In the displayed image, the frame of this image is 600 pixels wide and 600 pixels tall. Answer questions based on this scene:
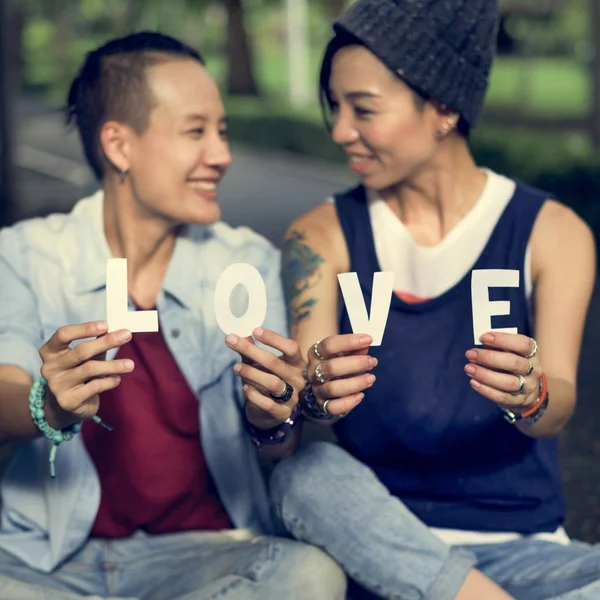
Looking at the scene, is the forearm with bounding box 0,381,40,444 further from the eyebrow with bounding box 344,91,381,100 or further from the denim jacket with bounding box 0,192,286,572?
the eyebrow with bounding box 344,91,381,100

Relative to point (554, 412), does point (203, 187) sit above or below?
above

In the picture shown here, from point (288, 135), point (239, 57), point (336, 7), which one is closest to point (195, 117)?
point (288, 135)

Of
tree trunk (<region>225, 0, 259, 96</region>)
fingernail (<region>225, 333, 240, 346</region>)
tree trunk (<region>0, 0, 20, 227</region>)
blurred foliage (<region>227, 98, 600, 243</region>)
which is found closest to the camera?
fingernail (<region>225, 333, 240, 346</region>)

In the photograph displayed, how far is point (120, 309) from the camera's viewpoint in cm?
251

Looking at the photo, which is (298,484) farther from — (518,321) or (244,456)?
(518,321)

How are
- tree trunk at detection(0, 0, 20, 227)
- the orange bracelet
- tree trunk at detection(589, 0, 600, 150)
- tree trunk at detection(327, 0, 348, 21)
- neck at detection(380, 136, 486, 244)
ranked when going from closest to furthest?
1. the orange bracelet
2. neck at detection(380, 136, 486, 244)
3. tree trunk at detection(589, 0, 600, 150)
4. tree trunk at detection(0, 0, 20, 227)
5. tree trunk at detection(327, 0, 348, 21)

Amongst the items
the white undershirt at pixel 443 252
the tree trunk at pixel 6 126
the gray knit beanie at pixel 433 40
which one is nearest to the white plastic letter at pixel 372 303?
the white undershirt at pixel 443 252

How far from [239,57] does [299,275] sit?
28.1m

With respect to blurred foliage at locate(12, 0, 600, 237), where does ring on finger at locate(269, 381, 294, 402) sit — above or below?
above

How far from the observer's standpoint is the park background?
7.45m

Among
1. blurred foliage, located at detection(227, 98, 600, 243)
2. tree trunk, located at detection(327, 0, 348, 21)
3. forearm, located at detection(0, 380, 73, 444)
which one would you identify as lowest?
tree trunk, located at detection(327, 0, 348, 21)

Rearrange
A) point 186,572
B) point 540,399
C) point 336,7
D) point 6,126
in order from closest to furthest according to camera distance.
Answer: point 540,399
point 186,572
point 6,126
point 336,7

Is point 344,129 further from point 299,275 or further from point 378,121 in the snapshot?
point 299,275

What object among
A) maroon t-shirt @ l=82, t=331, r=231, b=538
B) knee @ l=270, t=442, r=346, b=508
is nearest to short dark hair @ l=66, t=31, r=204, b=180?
maroon t-shirt @ l=82, t=331, r=231, b=538
